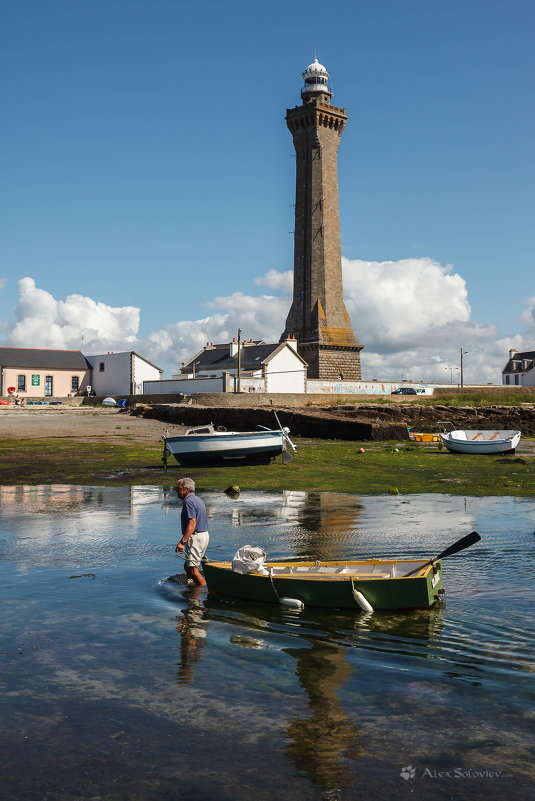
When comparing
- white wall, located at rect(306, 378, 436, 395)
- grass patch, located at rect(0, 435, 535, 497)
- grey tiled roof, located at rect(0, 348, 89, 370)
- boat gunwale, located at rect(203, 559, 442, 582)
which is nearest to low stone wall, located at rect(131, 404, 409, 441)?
grass patch, located at rect(0, 435, 535, 497)

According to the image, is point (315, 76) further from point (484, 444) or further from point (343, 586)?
point (343, 586)

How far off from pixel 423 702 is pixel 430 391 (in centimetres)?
6955

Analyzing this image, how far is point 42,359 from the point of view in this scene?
240 ft

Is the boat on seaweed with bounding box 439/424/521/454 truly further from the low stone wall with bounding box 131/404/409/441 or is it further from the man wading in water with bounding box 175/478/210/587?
the man wading in water with bounding box 175/478/210/587

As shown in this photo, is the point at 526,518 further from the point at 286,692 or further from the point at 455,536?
the point at 286,692

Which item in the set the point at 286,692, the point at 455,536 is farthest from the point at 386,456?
the point at 286,692

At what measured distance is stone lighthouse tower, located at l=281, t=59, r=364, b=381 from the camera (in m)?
71.8

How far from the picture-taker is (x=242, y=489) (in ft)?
65.6

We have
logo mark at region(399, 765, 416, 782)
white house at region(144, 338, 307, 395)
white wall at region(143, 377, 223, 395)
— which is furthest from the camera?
white house at region(144, 338, 307, 395)

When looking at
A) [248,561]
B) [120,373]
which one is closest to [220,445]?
[248,561]

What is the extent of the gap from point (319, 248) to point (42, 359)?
30.5 meters

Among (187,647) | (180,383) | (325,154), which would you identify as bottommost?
(187,647)

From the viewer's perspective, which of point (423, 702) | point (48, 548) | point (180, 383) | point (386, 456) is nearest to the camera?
point (423, 702)

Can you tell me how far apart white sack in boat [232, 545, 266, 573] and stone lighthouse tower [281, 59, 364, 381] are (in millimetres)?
62306
